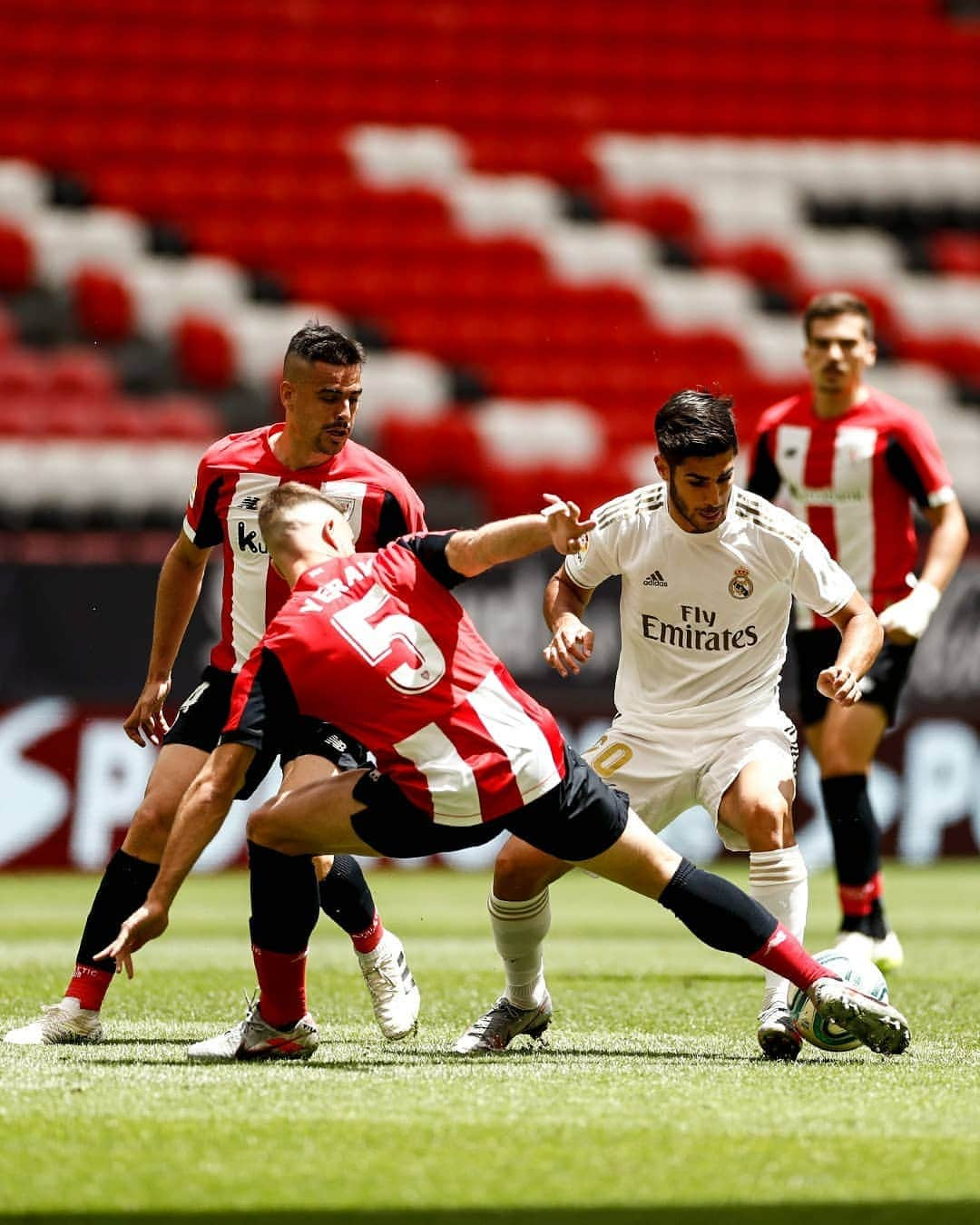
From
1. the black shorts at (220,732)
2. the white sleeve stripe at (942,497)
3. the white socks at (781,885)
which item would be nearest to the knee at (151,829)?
the black shorts at (220,732)

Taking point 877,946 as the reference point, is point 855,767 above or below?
above

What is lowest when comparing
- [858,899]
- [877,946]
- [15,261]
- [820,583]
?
[877,946]

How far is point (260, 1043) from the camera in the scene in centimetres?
493

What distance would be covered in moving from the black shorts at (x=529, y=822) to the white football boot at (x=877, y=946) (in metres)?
2.32

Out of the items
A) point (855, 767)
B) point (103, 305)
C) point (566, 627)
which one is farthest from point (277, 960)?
point (103, 305)

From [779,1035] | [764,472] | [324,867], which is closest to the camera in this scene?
[779,1035]

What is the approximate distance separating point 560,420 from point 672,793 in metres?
10.4

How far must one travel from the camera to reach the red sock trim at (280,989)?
4.93m

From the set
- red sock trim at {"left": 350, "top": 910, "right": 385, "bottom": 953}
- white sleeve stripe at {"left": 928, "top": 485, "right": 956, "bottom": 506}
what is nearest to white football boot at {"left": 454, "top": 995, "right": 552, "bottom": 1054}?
red sock trim at {"left": 350, "top": 910, "right": 385, "bottom": 953}

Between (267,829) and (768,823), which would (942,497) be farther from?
(267,829)

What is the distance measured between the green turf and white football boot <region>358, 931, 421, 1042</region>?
0.22 feet

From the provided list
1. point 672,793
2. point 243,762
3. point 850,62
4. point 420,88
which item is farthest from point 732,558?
point 850,62

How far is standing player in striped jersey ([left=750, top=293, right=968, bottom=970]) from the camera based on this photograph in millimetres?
7043

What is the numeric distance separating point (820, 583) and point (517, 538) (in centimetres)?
108
